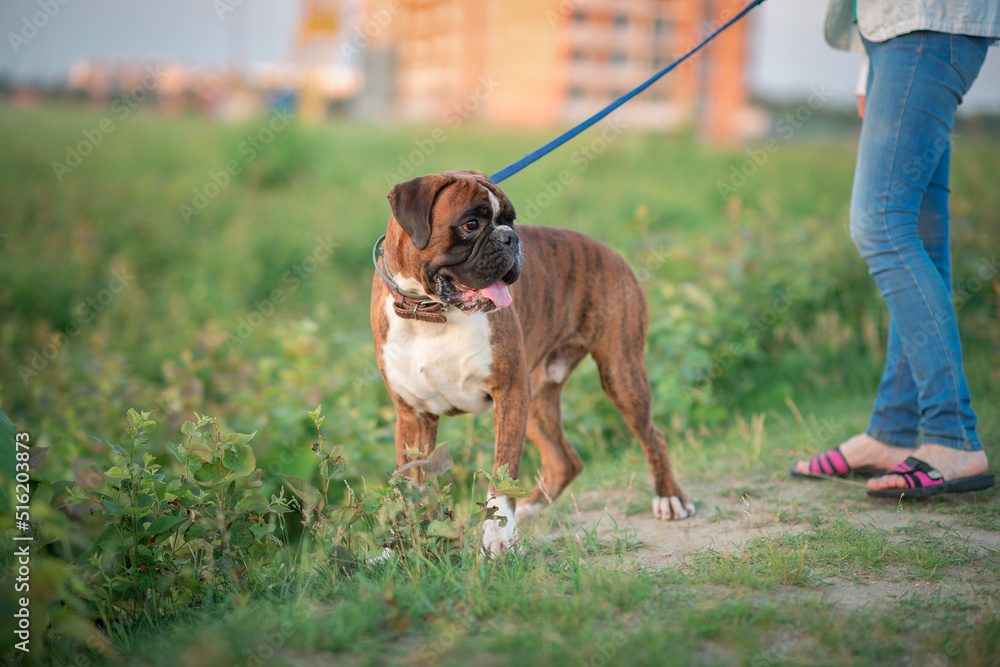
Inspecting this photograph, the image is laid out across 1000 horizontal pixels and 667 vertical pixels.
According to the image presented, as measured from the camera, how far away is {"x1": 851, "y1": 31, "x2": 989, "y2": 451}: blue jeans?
3.21 m

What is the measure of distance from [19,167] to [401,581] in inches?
606

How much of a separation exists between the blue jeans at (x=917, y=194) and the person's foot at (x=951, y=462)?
0.03 m

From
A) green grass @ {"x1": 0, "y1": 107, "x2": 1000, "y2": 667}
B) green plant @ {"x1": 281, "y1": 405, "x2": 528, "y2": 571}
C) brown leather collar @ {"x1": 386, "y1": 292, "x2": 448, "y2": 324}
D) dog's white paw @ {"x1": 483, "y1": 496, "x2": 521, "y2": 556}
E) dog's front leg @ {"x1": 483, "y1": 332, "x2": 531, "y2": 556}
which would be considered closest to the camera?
green grass @ {"x1": 0, "y1": 107, "x2": 1000, "y2": 667}

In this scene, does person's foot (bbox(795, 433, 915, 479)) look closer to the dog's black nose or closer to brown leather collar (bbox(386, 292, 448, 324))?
the dog's black nose

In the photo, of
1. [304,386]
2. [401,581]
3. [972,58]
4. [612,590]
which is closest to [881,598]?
[612,590]

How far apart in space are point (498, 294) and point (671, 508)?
1.40m

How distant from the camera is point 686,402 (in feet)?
16.5

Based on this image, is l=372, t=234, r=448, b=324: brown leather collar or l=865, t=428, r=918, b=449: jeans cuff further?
l=865, t=428, r=918, b=449: jeans cuff

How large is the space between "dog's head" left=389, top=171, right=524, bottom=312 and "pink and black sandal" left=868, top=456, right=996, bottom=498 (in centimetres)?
191

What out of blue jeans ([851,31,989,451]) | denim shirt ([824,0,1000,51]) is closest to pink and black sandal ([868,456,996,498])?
blue jeans ([851,31,989,451])

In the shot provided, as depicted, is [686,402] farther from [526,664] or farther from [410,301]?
[526,664]

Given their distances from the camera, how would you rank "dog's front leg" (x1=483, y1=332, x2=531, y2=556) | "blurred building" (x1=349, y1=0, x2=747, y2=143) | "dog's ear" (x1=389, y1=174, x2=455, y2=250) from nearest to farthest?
1. "dog's ear" (x1=389, y1=174, x2=455, y2=250)
2. "dog's front leg" (x1=483, y1=332, x2=531, y2=556)
3. "blurred building" (x1=349, y1=0, x2=747, y2=143)

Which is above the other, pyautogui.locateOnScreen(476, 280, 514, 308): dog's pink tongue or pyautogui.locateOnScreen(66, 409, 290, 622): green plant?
pyautogui.locateOnScreen(476, 280, 514, 308): dog's pink tongue

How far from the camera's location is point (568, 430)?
5098mm
